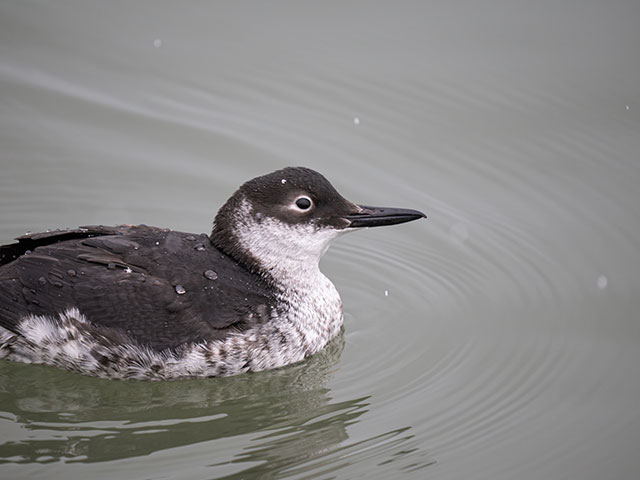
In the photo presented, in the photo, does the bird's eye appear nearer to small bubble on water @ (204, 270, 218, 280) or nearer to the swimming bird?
the swimming bird

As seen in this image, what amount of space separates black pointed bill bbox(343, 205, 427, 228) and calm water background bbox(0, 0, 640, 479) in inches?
34.9

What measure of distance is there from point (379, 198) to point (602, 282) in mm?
2069

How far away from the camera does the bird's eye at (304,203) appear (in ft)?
22.0

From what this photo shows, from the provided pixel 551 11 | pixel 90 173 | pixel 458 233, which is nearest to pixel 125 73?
pixel 90 173

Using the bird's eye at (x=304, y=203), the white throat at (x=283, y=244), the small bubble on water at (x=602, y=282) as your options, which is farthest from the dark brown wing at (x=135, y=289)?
the small bubble on water at (x=602, y=282)

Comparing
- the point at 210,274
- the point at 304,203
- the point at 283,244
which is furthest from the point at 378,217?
the point at 210,274

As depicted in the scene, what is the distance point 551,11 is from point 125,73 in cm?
460

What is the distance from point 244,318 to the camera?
21.3ft

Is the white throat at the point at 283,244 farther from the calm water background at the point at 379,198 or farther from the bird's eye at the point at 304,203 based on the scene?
the calm water background at the point at 379,198

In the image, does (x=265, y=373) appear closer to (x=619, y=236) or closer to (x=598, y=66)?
(x=619, y=236)

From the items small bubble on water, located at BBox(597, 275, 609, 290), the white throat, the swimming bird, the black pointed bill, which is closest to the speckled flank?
the swimming bird

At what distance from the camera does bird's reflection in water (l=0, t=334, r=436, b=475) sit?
5.85 meters

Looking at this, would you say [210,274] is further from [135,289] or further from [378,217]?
[378,217]

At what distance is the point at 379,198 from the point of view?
8633mm
